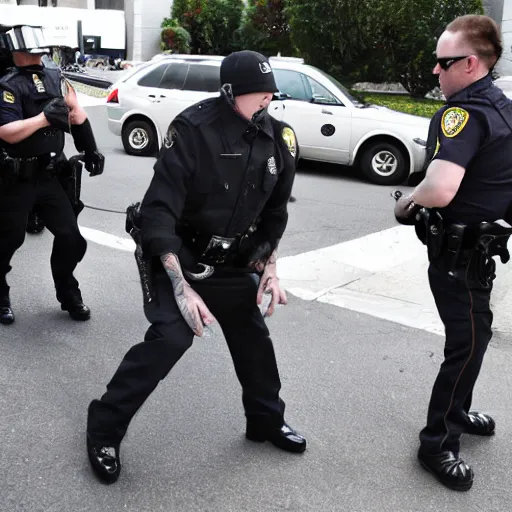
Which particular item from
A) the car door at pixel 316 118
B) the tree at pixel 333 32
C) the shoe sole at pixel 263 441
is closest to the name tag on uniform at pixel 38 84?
the shoe sole at pixel 263 441

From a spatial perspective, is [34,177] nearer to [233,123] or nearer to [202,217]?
[202,217]

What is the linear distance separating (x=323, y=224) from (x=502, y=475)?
5154 mm

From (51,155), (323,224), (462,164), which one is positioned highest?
(462,164)

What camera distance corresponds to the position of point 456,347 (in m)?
3.36

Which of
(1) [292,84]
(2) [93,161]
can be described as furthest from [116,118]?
(2) [93,161]

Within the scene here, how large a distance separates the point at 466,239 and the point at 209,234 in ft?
3.56

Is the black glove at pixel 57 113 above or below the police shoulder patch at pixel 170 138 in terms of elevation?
below

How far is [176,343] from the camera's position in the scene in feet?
10.1

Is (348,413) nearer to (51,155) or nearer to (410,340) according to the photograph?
(410,340)

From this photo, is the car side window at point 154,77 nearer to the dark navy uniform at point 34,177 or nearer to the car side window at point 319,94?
the car side window at point 319,94

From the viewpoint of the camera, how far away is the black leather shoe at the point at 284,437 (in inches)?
142

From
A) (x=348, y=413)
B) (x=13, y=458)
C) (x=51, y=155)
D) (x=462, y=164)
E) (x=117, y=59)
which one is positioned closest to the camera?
(x=462, y=164)

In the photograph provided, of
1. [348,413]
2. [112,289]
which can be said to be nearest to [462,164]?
[348,413]

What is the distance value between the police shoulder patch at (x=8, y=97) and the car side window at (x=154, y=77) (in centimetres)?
764
